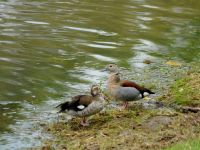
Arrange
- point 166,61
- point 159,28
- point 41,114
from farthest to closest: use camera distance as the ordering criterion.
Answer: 1. point 159,28
2. point 166,61
3. point 41,114

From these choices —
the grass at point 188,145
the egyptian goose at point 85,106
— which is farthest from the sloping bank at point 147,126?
the egyptian goose at point 85,106

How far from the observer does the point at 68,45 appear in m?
17.7

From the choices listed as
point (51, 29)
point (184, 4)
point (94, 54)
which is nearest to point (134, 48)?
point (94, 54)

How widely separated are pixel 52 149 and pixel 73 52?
25.2 ft

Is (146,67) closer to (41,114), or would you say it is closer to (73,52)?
(73,52)

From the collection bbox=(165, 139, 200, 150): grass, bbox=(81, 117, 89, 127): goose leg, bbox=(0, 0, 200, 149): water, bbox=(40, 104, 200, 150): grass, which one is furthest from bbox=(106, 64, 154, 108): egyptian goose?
bbox=(165, 139, 200, 150): grass

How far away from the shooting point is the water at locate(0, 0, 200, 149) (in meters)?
11.8

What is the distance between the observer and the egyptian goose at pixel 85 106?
34.0ft

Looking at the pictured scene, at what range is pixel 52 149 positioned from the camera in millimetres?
9391

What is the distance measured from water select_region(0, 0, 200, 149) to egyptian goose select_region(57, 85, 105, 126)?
2.31ft

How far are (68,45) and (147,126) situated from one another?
25.6ft

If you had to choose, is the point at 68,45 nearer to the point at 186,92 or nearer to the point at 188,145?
the point at 186,92

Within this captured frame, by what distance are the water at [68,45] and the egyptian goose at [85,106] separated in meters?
0.70

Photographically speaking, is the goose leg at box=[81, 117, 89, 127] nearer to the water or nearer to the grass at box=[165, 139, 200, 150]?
the water
